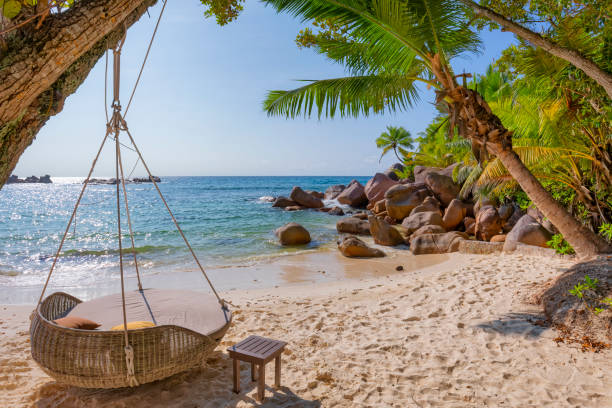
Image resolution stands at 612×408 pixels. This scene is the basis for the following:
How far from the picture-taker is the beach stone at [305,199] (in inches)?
933

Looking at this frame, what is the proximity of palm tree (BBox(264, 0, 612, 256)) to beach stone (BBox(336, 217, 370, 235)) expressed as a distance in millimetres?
8065

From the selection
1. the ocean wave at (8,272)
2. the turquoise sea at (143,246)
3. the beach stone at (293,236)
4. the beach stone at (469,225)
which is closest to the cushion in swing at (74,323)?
the turquoise sea at (143,246)

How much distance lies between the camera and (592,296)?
4.21 metres

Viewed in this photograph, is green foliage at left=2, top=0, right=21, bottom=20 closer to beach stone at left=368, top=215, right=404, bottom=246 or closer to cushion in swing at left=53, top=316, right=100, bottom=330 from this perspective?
cushion in swing at left=53, top=316, right=100, bottom=330

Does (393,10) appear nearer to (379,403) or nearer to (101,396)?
(379,403)

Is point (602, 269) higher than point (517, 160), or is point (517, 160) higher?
point (517, 160)

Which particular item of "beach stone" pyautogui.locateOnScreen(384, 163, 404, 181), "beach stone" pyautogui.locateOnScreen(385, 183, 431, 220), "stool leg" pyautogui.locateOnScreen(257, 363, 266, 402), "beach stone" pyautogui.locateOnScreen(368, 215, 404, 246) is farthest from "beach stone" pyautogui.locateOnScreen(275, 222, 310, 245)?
"beach stone" pyautogui.locateOnScreen(384, 163, 404, 181)

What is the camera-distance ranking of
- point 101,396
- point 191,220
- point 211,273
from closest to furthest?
1. point 101,396
2. point 211,273
3. point 191,220

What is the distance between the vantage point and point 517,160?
17.6ft

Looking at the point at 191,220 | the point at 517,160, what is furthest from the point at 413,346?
the point at 191,220

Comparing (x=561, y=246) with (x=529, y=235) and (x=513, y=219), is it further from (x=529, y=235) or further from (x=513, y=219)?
(x=513, y=219)

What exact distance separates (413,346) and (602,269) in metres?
3.06

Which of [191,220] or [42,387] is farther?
[191,220]

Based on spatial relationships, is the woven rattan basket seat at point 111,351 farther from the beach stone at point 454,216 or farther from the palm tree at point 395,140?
the palm tree at point 395,140
